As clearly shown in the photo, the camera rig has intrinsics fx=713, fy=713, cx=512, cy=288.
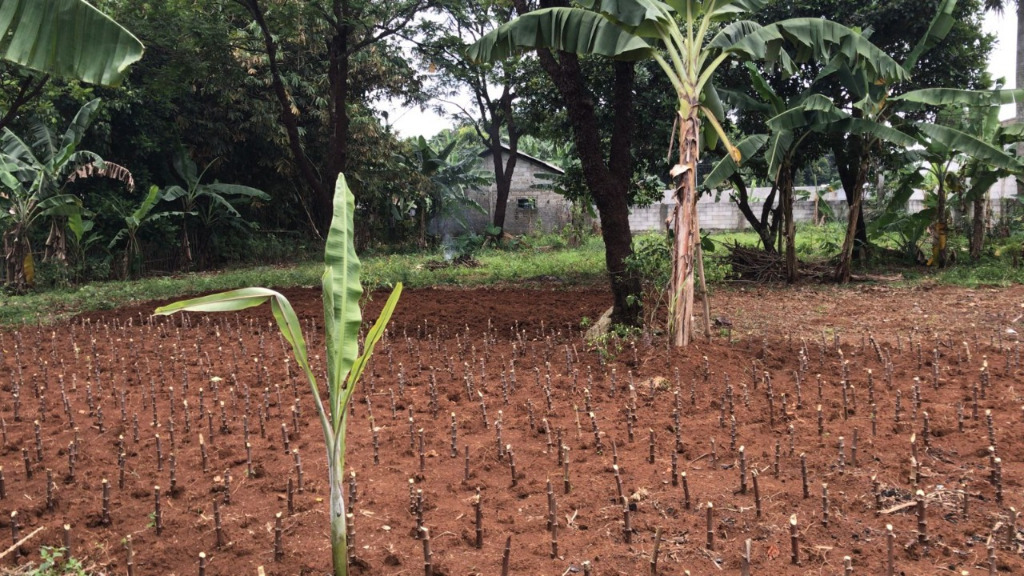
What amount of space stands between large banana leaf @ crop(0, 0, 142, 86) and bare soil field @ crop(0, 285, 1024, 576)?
6.67 ft

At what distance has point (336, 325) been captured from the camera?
2.61m

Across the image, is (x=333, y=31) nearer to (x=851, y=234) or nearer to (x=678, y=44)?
(x=678, y=44)

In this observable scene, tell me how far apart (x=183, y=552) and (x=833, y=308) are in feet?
26.4

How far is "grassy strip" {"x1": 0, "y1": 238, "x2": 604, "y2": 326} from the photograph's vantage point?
10156 millimetres

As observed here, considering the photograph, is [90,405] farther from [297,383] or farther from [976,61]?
[976,61]

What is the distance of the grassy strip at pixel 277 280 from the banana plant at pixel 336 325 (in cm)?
592

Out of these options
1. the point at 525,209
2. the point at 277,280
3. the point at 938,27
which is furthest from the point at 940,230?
the point at 525,209

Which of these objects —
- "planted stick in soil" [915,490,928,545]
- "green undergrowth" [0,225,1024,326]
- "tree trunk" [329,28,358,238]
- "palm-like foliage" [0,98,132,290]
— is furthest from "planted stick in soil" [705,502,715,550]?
"palm-like foliage" [0,98,132,290]

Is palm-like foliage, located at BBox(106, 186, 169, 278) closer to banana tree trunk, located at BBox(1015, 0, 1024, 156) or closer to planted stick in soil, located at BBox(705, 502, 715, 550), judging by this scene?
planted stick in soil, located at BBox(705, 502, 715, 550)

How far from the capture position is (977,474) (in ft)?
10.7

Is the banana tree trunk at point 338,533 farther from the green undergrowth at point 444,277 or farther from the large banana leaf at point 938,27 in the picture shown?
the large banana leaf at point 938,27

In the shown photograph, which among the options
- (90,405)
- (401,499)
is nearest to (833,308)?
(401,499)

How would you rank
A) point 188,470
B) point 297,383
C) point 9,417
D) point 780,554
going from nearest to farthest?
point 780,554
point 188,470
point 9,417
point 297,383

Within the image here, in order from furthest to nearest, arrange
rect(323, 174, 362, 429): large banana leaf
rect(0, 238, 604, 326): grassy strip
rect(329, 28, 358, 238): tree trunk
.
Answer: rect(329, 28, 358, 238): tree trunk, rect(0, 238, 604, 326): grassy strip, rect(323, 174, 362, 429): large banana leaf
